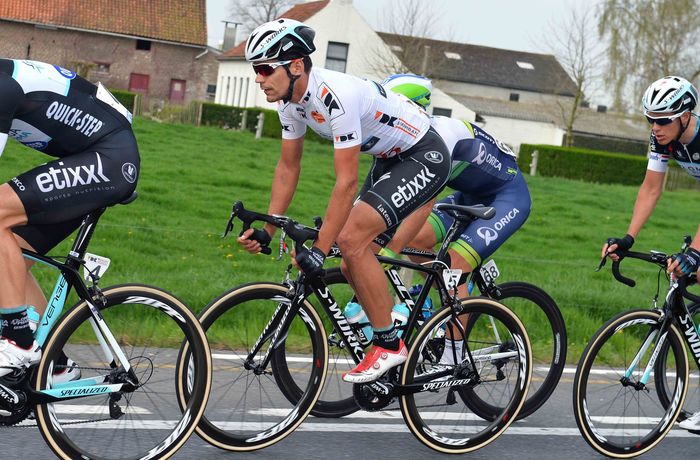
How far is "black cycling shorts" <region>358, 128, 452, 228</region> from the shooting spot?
5426 millimetres

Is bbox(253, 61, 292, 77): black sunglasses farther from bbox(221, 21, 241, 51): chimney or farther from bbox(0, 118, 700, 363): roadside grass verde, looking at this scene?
bbox(221, 21, 241, 51): chimney

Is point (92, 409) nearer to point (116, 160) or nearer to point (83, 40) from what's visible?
point (116, 160)

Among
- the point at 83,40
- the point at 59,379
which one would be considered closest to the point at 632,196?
the point at 59,379

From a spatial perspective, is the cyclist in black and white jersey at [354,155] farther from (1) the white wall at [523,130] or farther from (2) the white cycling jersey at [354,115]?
(1) the white wall at [523,130]

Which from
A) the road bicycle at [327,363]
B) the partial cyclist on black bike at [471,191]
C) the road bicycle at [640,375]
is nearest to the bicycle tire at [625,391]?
the road bicycle at [640,375]

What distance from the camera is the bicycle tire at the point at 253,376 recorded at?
500cm

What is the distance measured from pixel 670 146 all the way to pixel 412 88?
1660 millimetres

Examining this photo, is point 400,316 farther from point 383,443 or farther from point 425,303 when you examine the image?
point 383,443

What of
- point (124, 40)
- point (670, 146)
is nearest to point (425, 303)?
point (670, 146)

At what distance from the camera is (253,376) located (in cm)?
532

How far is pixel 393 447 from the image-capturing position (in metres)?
5.50

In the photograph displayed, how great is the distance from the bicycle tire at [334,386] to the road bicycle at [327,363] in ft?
0.05

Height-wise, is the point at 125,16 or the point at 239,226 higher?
the point at 125,16

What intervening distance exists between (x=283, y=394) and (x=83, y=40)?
185 feet
